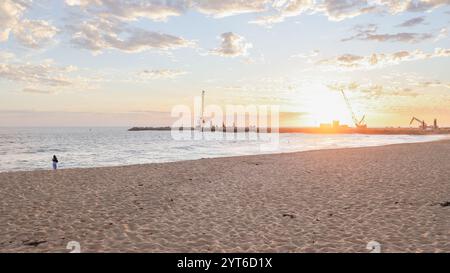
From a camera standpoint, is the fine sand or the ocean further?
the ocean

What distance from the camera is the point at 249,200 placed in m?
14.8

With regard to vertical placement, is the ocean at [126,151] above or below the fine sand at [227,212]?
below

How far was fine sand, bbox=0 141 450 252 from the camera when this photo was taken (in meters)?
9.19

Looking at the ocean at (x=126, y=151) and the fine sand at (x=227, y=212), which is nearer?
the fine sand at (x=227, y=212)

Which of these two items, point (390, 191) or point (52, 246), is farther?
point (390, 191)

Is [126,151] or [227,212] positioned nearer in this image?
[227,212]

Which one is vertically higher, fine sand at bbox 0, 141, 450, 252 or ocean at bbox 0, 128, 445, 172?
fine sand at bbox 0, 141, 450, 252

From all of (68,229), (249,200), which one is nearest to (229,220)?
(249,200)

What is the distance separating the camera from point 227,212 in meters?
12.7

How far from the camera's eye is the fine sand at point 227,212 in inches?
362
